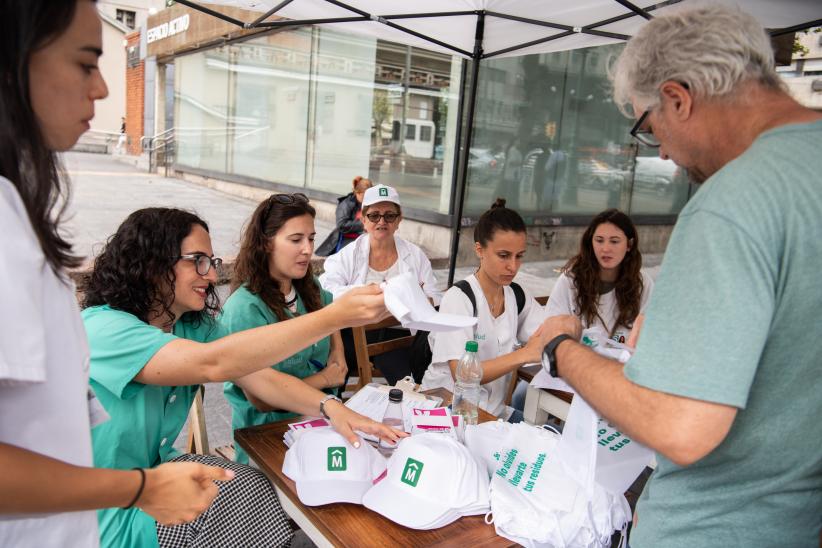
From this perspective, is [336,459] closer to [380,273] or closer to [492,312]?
[492,312]

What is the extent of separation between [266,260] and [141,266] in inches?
30.1

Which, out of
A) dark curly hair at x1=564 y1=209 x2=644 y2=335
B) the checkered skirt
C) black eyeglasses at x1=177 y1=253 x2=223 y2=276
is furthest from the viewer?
dark curly hair at x1=564 y1=209 x2=644 y2=335

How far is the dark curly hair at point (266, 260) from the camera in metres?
2.60

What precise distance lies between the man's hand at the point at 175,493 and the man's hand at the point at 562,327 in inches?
31.0

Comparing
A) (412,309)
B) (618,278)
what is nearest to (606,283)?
(618,278)

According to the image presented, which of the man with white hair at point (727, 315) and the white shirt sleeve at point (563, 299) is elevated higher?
the man with white hair at point (727, 315)

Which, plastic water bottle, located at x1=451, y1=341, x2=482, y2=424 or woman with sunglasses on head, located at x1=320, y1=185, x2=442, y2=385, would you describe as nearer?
plastic water bottle, located at x1=451, y1=341, x2=482, y2=424

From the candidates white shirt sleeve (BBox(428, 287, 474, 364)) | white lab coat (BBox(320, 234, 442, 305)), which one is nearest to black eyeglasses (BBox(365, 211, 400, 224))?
white lab coat (BBox(320, 234, 442, 305))

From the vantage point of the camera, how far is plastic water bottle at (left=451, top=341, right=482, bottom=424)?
7.29 ft

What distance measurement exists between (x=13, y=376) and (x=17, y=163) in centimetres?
30

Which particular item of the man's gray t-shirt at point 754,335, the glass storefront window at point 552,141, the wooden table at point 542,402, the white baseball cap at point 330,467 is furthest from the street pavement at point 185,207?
the man's gray t-shirt at point 754,335

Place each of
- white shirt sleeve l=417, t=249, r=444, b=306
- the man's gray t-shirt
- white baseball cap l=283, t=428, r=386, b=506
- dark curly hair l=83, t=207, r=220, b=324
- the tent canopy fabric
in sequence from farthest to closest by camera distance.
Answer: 1. white shirt sleeve l=417, t=249, r=444, b=306
2. the tent canopy fabric
3. dark curly hair l=83, t=207, r=220, b=324
4. white baseball cap l=283, t=428, r=386, b=506
5. the man's gray t-shirt

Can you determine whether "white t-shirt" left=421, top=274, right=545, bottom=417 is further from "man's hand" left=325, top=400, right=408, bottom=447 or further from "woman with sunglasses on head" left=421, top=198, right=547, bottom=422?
"man's hand" left=325, top=400, right=408, bottom=447

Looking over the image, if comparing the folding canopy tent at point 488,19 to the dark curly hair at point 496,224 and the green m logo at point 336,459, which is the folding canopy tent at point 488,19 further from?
the green m logo at point 336,459
